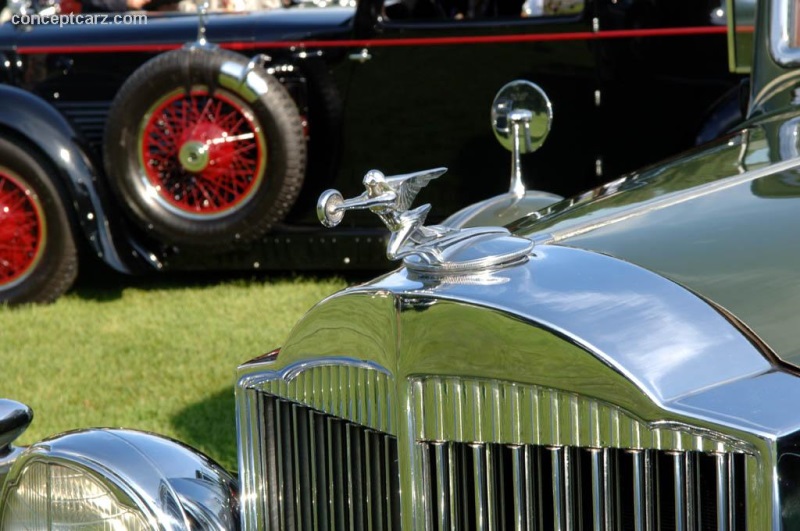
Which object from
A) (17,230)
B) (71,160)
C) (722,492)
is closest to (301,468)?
(722,492)

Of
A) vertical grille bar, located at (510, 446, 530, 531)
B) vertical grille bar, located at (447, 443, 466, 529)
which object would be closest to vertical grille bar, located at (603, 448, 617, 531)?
vertical grille bar, located at (510, 446, 530, 531)

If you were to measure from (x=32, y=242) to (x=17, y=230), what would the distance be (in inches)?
3.7

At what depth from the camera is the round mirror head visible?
2.79m

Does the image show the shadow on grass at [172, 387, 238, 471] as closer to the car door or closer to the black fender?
the car door

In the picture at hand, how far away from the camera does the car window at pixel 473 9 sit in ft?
17.2

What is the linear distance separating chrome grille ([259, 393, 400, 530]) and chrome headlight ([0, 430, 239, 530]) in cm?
12

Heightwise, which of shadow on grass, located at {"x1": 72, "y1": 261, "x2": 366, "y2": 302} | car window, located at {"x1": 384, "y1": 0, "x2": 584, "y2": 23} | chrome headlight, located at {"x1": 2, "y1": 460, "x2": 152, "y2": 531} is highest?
car window, located at {"x1": 384, "y1": 0, "x2": 584, "y2": 23}

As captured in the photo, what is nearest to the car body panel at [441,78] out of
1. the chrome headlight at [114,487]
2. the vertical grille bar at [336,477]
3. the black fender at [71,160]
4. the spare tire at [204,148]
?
the black fender at [71,160]

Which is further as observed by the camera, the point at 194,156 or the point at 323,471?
the point at 194,156

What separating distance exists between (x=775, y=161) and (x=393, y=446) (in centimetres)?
85

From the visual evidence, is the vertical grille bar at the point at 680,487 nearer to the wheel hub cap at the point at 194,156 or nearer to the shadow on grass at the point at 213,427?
the shadow on grass at the point at 213,427

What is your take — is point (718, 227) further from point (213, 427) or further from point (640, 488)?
point (213, 427)

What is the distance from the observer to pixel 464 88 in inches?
212

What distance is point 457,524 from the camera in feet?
5.38
